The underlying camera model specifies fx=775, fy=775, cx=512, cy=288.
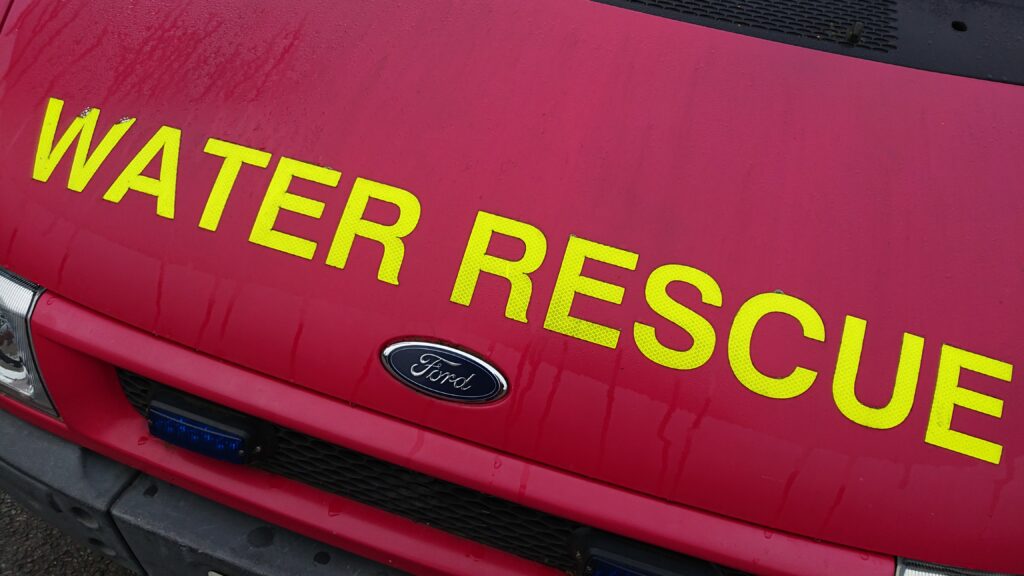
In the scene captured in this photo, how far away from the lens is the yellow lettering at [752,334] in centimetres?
124

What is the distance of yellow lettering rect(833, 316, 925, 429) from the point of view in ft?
4.01

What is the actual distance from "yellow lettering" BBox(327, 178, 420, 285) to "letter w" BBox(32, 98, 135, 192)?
0.49 m

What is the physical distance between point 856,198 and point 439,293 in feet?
2.48

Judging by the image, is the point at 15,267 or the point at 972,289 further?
the point at 15,267

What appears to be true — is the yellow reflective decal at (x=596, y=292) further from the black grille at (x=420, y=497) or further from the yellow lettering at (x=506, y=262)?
the black grille at (x=420, y=497)

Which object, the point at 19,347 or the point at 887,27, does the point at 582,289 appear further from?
the point at 19,347

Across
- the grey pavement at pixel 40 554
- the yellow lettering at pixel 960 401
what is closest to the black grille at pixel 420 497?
the yellow lettering at pixel 960 401

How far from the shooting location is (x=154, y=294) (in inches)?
54.0

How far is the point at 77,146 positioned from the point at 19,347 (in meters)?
0.40

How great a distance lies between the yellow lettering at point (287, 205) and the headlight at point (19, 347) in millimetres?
465

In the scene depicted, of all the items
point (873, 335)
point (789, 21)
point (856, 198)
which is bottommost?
point (873, 335)

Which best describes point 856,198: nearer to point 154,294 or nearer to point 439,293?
point 439,293

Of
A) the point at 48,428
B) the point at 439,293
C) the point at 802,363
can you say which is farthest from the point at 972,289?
the point at 48,428

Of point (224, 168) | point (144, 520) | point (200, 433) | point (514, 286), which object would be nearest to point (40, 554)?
point (144, 520)
